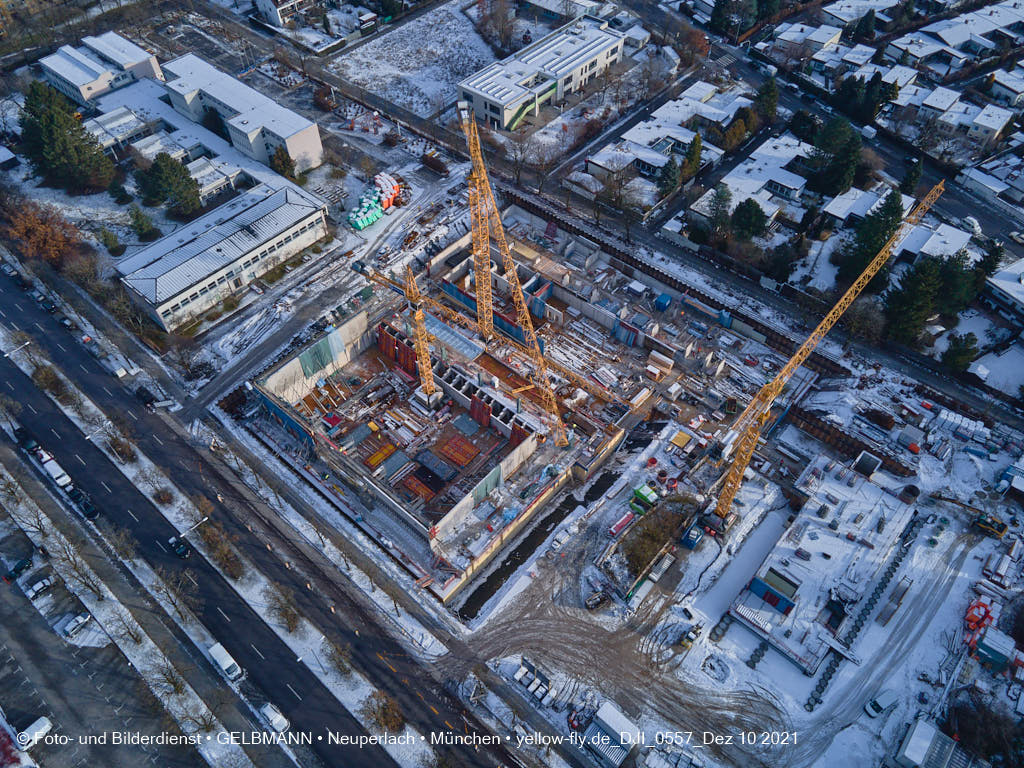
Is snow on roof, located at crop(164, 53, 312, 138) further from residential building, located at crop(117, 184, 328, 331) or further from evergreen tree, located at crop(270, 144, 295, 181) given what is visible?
residential building, located at crop(117, 184, 328, 331)

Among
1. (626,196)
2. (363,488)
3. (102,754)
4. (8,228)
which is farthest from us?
(626,196)

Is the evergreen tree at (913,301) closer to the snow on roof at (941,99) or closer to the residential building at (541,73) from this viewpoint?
the snow on roof at (941,99)

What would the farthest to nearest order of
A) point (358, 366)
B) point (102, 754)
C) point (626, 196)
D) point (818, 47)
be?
1. point (818, 47)
2. point (626, 196)
3. point (358, 366)
4. point (102, 754)

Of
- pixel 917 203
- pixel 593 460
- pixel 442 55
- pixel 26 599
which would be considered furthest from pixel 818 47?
pixel 26 599

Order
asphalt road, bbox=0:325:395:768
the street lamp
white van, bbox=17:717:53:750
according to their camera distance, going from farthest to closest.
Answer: the street lamp
asphalt road, bbox=0:325:395:768
white van, bbox=17:717:53:750

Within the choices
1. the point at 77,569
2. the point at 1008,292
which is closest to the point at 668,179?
the point at 1008,292

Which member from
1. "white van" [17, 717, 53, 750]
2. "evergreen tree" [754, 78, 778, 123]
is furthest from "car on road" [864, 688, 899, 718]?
"evergreen tree" [754, 78, 778, 123]

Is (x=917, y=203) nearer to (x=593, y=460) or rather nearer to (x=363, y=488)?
(x=593, y=460)
